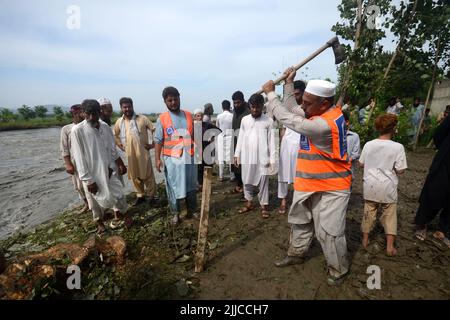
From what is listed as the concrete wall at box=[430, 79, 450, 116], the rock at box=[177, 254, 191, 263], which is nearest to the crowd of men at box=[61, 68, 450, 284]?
the rock at box=[177, 254, 191, 263]

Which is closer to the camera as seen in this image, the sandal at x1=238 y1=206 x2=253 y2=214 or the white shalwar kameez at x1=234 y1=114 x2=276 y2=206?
the white shalwar kameez at x1=234 y1=114 x2=276 y2=206

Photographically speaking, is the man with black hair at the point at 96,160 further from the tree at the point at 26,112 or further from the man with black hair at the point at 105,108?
the tree at the point at 26,112

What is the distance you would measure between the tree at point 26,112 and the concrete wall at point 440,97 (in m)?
51.4

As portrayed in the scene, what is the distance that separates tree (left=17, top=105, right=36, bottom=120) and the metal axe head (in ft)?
164

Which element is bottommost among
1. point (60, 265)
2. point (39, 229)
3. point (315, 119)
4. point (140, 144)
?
point (39, 229)

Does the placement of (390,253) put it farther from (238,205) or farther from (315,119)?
(238,205)

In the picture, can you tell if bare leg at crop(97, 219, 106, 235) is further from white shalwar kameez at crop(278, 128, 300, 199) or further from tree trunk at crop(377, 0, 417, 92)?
tree trunk at crop(377, 0, 417, 92)

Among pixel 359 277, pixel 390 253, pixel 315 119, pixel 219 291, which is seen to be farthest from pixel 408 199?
pixel 219 291

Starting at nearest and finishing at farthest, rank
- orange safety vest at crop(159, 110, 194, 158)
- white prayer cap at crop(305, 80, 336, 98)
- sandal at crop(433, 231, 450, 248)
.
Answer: white prayer cap at crop(305, 80, 336, 98), sandal at crop(433, 231, 450, 248), orange safety vest at crop(159, 110, 194, 158)

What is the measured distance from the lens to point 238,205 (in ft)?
17.0

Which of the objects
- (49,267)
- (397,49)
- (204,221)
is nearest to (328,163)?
(204,221)

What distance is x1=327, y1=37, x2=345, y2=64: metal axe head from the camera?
3.10 metres

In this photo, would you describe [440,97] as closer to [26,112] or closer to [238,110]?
[238,110]

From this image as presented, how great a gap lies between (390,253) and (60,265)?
4101 millimetres
